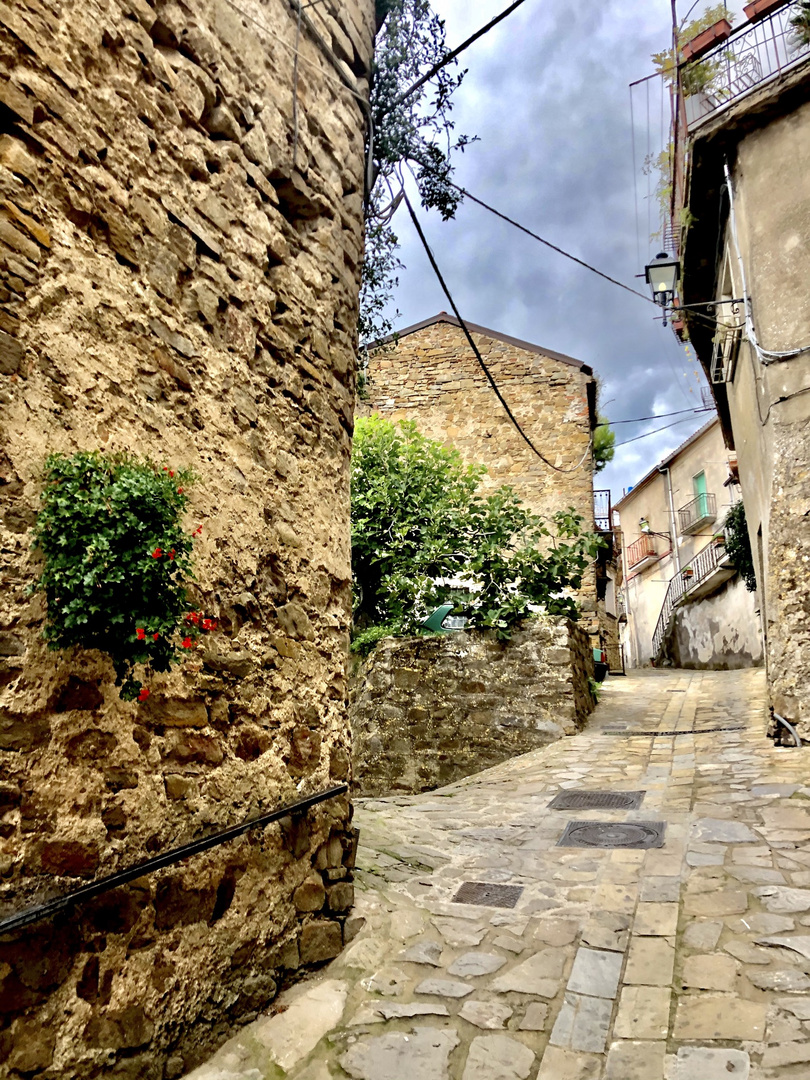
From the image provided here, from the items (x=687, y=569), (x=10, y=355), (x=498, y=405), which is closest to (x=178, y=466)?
(x=10, y=355)

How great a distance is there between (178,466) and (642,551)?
2608 centimetres

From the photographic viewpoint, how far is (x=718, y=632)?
17.6 meters

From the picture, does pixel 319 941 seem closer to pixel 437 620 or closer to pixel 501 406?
pixel 437 620

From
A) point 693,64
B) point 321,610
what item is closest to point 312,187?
point 321,610

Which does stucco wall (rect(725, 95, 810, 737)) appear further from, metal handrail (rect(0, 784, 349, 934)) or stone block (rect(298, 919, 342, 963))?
metal handrail (rect(0, 784, 349, 934))

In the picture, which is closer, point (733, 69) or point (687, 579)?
point (733, 69)

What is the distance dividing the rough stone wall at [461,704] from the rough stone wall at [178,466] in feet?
14.1

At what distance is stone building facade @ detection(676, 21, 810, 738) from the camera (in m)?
6.18

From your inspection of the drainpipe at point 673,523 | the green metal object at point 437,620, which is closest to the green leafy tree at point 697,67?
the green metal object at point 437,620

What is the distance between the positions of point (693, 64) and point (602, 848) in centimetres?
767

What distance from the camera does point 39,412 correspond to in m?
1.93

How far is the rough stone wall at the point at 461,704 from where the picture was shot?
24.2 feet

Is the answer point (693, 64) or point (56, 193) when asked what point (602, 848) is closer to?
point (56, 193)

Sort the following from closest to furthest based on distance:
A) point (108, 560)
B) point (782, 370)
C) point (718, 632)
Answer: point (108, 560) → point (782, 370) → point (718, 632)
